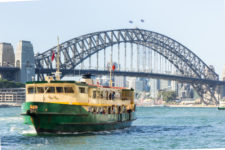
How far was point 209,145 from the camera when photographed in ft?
105

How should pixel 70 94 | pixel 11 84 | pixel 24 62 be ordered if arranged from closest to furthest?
pixel 70 94 < pixel 11 84 < pixel 24 62

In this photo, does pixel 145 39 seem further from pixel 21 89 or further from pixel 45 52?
pixel 21 89

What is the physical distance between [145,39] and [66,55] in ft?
77.4

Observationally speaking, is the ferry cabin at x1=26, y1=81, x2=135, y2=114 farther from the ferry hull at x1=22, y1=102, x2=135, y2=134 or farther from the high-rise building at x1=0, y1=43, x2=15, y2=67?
the high-rise building at x1=0, y1=43, x2=15, y2=67

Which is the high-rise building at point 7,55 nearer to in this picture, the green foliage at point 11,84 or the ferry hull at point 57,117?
the green foliage at point 11,84

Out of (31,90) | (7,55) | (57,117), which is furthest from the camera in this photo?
(7,55)

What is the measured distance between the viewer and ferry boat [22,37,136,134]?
33.1 metres

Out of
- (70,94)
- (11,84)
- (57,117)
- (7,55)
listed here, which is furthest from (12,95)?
(57,117)

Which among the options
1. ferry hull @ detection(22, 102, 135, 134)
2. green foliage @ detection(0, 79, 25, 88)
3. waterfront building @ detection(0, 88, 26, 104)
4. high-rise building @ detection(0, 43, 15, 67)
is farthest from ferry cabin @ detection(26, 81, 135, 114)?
high-rise building @ detection(0, 43, 15, 67)

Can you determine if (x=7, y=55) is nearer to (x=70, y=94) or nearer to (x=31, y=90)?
(x=31, y=90)

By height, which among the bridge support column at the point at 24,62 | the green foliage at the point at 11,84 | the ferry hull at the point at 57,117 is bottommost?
the ferry hull at the point at 57,117

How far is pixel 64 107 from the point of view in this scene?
33.2m

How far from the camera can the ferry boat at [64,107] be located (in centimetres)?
3306

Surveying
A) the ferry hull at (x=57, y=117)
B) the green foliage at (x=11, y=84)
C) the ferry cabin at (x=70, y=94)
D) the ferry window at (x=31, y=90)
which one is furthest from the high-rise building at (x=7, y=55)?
the ferry hull at (x=57, y=117)
